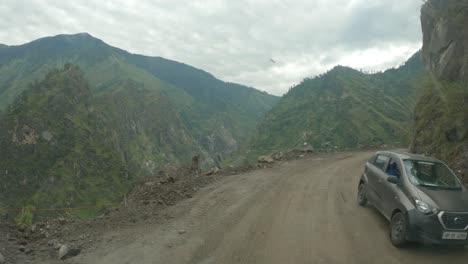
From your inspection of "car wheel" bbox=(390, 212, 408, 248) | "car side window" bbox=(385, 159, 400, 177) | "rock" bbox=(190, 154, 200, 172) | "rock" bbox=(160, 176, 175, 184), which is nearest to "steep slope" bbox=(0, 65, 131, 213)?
"rock" bbox=(190, 154, 200, 172)

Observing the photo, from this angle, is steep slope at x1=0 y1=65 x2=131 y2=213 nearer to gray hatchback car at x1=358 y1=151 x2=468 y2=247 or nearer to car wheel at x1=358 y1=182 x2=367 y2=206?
car wheel at x1=358 y1=182 x2=367 y2=206

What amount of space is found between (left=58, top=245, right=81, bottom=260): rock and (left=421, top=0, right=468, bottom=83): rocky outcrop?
19.3 metres

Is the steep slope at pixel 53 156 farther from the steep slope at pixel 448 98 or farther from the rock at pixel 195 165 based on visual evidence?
the steep slope at pixel 448 98

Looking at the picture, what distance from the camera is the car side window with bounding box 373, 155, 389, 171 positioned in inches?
389

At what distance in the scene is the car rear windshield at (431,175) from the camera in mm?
8247

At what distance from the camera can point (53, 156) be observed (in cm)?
12312

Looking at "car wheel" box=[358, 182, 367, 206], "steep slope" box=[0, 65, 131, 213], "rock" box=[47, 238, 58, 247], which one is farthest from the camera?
"steep slope" box=[0, 65, 131, 213]

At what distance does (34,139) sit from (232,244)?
448 feet

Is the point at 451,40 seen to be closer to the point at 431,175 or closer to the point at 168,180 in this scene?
the point at 431,175

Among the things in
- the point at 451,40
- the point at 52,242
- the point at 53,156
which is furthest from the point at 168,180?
the point at 53,156

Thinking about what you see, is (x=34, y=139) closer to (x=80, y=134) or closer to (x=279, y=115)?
(x=80, y=134)

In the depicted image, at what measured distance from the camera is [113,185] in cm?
12238

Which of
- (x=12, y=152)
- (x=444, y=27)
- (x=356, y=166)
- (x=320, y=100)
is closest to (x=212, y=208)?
(x=356, y=166)

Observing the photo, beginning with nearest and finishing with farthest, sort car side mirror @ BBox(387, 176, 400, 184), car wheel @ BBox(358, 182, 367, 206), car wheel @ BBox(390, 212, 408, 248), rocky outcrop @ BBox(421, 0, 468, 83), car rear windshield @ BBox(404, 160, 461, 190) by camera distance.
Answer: car wheel @ BBox(390, 212, 408, 248), car rear windshield @ BBox(404, 160, 461, 190), car side mirror @ BBox(387, 176, 400, 184), car wheel @ BBox(358, 182, 367, 206), rocky outcrop @ BBox(421, 0, 468, 83)
